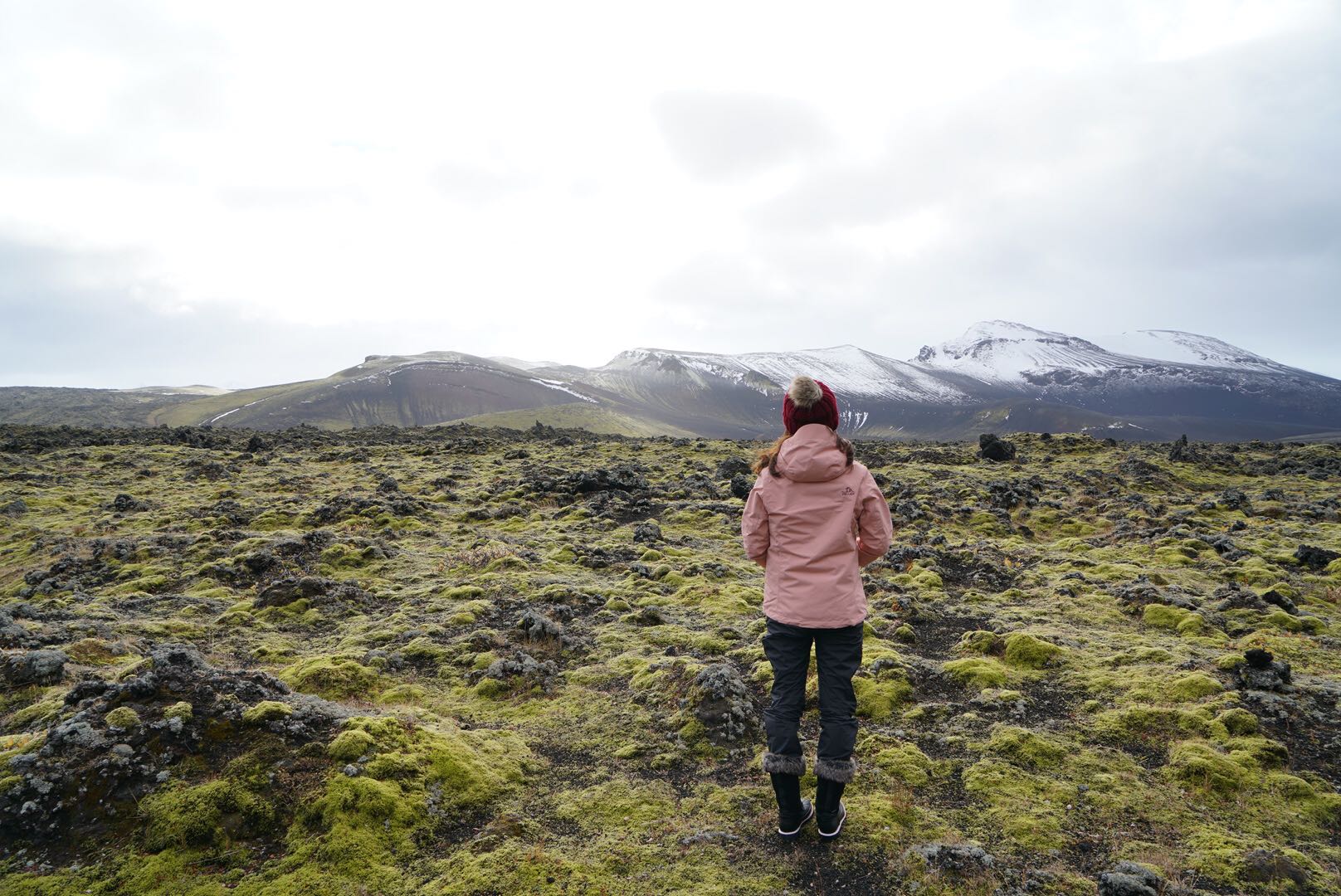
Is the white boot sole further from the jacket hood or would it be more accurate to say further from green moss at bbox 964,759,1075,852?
the jacket hood

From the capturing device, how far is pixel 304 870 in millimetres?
5660

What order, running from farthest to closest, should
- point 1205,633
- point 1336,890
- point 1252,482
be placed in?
1. point 1252,482
2. point 1205,633
3. point 1336,890

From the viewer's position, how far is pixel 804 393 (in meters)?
6.68

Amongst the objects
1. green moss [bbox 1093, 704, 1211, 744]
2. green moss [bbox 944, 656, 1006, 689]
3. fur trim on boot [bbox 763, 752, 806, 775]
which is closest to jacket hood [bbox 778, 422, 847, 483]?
fur trim on boot [bbox 763, 752, 806, 775]

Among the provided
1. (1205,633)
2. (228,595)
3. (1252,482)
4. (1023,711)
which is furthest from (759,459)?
(1252,482)

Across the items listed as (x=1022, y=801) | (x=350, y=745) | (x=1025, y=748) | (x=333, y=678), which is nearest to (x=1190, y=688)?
(x=1025, y=748)

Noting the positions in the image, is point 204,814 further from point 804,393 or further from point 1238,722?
point 1238,722

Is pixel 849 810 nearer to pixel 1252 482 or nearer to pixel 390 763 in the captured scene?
pixel 390 763

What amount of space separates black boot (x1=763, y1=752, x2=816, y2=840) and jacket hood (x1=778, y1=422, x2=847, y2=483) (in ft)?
9.04

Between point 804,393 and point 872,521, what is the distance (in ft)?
4.87

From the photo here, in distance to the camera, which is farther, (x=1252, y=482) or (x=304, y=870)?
(x=1252, y=482)

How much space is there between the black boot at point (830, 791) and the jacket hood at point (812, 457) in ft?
9.14

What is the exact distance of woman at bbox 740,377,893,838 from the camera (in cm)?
634

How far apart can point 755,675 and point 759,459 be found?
5.06 metres
